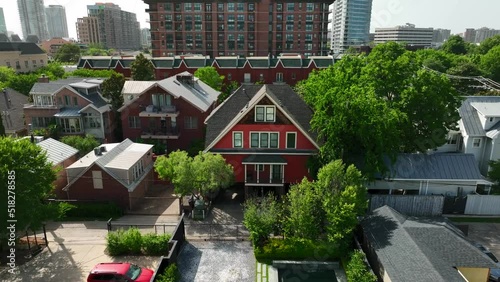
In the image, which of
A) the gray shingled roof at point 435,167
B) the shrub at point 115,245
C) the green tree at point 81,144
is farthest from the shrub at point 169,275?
the green tree at point 81,144

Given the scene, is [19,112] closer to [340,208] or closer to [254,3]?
[340,208]

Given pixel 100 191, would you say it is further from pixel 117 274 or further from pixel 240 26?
pixel 240 26

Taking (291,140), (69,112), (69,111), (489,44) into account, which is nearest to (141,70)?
→ (69,111)

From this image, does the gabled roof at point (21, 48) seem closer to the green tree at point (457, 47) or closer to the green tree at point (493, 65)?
the green tree at point (493, 65)

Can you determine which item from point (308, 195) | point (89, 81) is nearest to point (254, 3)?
point (89, 81)

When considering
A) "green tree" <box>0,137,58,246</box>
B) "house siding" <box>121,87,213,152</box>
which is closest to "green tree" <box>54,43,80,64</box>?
"house siding" <box>121,87,213,152</box>

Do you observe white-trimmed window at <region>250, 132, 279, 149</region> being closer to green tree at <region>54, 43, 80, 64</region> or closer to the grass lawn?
the grass lawn

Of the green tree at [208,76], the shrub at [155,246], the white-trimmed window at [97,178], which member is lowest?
the shrub at [155,246]
